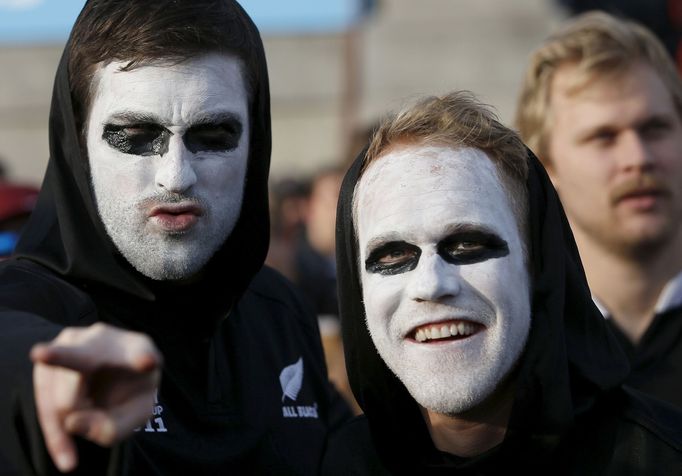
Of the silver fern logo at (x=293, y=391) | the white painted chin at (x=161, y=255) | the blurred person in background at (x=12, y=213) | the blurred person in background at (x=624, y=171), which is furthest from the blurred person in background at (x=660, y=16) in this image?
the white painted chin at (x=161, y=255)

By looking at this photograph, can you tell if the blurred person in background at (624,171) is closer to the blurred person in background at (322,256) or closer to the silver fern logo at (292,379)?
the silver fern logo at (292,379)

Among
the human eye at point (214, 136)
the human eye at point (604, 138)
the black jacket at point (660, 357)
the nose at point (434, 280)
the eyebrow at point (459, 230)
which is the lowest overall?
the black jacket at point (660, 357)

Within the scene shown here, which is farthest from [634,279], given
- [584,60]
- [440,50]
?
[440,50]

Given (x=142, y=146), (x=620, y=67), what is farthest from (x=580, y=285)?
(x=620, y=67)

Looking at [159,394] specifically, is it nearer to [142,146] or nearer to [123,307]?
[123,307]

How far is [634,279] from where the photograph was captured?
4953 millimetres

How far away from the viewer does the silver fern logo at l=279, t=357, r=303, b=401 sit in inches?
163

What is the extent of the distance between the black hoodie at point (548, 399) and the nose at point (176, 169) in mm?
448

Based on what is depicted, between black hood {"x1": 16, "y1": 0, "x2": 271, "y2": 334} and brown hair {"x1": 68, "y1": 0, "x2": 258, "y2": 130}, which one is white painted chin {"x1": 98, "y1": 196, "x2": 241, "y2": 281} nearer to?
black hood {"x1": 16, "y1": 0, "x2": 271, "y2": 334}

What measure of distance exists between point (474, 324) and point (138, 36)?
4.10 feet

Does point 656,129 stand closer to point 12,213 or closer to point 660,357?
point 660,357

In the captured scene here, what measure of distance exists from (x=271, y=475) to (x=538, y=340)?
0.89m

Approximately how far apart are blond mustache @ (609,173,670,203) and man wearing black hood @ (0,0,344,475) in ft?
4.68

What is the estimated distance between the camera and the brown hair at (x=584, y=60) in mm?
5039
